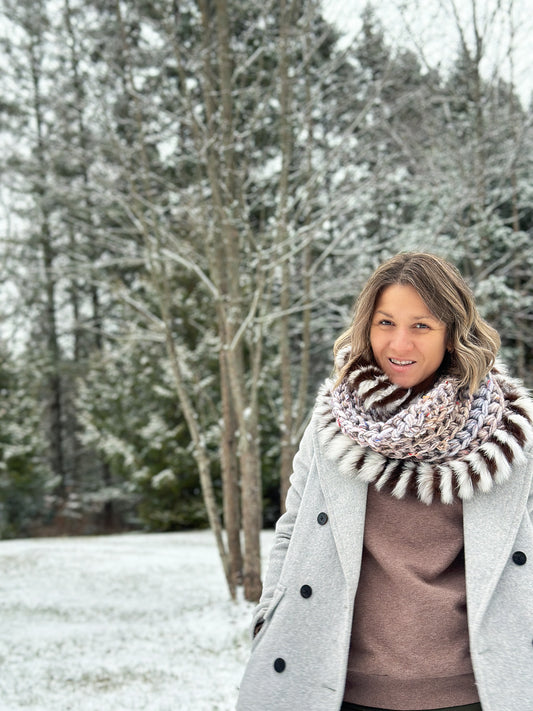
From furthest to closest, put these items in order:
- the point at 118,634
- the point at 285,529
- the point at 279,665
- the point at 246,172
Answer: the point at 246,172 < the point at 118,634 < the point at 285,529 < the point at 279,665

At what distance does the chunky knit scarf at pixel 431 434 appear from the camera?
59.1 inches

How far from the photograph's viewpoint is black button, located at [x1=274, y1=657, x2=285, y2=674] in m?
1.56

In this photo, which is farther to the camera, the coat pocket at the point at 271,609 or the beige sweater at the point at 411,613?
the coat pocket at the point at 271,609

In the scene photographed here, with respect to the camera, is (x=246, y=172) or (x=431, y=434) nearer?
(x=431, y=434)

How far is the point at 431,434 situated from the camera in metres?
1.51

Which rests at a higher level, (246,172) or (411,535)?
(246,172)

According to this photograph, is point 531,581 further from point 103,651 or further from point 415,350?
point 103,651

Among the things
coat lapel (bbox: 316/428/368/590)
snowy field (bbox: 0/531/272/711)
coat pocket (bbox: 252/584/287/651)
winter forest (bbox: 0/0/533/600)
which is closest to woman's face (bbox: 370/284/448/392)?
coat lapel (bbox: 316/428/368/590)

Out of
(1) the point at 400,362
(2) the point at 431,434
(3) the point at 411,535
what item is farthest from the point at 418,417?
(3) the point at 411,535

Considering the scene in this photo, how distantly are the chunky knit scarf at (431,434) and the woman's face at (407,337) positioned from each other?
4 centimetres

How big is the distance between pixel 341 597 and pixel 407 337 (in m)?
0.62

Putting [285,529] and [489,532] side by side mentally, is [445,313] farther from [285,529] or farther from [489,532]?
[285,529]

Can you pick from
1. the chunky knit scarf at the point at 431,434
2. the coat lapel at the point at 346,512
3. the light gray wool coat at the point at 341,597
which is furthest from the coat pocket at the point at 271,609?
the chunky knit scarf at the point at 431,434

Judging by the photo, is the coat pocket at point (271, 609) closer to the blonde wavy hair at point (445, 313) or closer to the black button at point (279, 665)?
the black button at point (279, 665)
